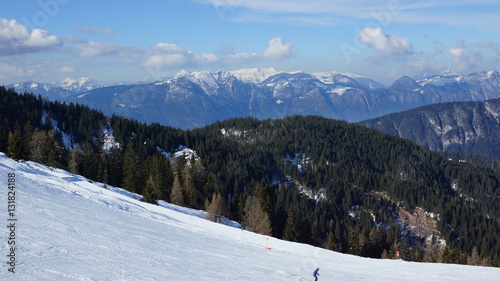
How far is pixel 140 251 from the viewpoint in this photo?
23.5 meters

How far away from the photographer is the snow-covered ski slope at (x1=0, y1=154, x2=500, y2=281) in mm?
18500

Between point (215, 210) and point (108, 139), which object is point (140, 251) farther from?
point (108, 139)

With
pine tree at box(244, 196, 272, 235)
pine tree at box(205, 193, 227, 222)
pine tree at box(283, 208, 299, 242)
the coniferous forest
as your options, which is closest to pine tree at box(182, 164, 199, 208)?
the coniferous forest

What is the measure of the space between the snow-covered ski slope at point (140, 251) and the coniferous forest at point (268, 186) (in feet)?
69.9

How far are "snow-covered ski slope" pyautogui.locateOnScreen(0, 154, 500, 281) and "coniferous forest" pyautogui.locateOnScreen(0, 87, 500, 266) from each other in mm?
21295

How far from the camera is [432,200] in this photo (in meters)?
150

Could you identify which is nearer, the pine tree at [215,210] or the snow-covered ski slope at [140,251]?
the snow-covered ski slope at [140,251]

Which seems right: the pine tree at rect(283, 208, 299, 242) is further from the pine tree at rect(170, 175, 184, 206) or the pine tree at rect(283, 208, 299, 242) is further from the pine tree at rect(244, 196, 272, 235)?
the pine tree at rect(170, 175, 184, 206)

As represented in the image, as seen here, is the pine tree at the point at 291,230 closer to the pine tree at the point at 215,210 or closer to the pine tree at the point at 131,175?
the pine tree at the point at 215,210

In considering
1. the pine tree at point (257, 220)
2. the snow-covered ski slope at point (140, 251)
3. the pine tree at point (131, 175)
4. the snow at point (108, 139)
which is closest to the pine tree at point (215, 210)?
the pine tree at point (257, 220)

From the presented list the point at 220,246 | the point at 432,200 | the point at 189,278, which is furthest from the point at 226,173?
the point at 189,278

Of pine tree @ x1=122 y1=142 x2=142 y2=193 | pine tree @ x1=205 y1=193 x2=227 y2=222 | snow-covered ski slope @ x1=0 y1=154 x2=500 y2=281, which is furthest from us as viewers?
pine tree @ x1=122 y1=142 x2=142 y2=193

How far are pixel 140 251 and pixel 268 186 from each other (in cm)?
5198

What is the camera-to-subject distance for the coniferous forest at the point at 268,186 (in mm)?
70750
